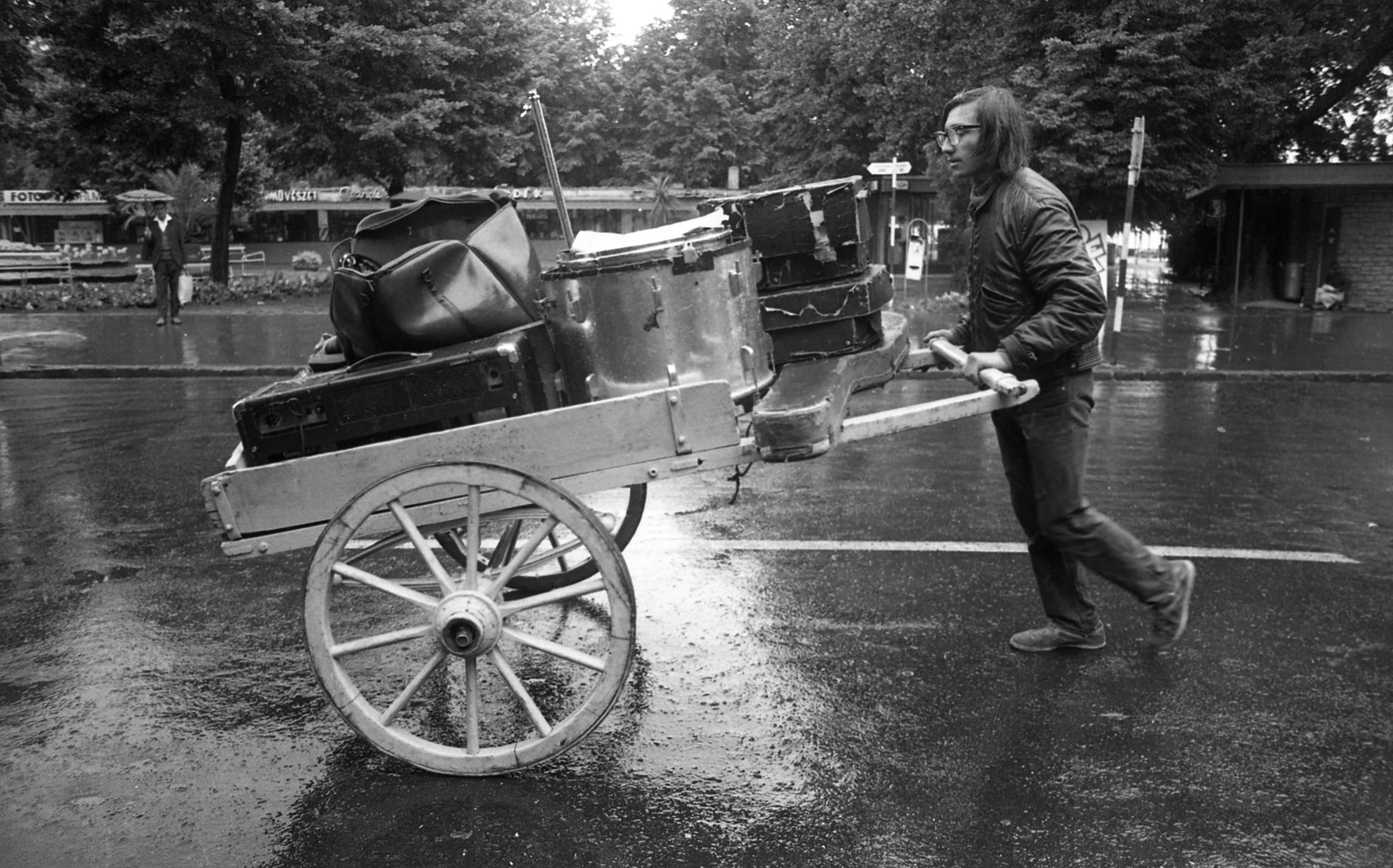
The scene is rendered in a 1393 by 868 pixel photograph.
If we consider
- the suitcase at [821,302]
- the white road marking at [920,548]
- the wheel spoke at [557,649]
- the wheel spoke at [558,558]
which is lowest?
the white road marking at [920,548]

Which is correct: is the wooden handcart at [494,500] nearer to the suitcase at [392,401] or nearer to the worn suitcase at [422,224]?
the suitcase at [392,401]

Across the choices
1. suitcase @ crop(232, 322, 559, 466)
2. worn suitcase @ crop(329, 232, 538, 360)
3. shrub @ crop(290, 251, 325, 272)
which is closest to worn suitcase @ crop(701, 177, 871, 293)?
worn suitcase @ crop(329, 232, 538, 360)

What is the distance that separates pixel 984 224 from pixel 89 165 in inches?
1250

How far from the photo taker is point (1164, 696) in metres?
4.14

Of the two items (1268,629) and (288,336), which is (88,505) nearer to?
(1268,629)

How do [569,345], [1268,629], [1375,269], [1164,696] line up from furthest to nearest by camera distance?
[1375,269], [1268,629], [1164,696], [569,345]

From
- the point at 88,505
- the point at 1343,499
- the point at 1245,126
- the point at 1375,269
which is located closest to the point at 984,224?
the point at 1343,499

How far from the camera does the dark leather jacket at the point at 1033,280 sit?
3.97 metres

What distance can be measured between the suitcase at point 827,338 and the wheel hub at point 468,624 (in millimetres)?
1699

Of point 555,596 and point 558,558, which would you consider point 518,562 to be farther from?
point 558,558

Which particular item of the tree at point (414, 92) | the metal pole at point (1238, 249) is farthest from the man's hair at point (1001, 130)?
the tree at point (414, 92)

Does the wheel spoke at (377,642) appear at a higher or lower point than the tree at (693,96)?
lower

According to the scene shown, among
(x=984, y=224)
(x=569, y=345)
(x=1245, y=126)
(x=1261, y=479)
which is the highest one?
(x=1245, y=126)

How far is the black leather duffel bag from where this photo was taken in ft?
12.4
